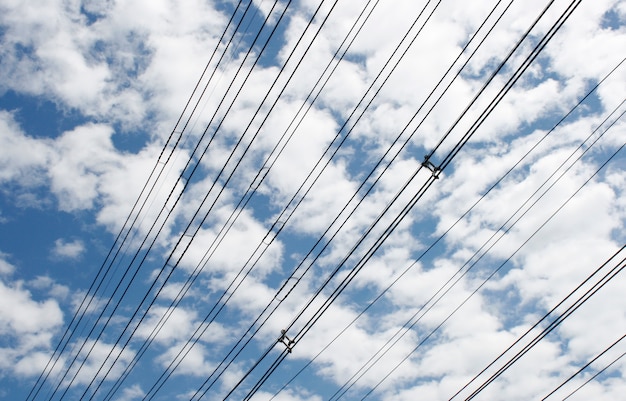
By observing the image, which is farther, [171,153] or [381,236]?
[171,153]

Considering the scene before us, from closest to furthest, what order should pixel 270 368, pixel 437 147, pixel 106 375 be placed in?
pixel 437 147, pixel 270 368, pixel 106 375

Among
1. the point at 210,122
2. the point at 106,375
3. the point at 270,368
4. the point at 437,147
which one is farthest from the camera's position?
the point at 106,375

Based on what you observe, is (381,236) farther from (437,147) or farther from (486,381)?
(486,381)

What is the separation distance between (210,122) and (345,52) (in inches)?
116

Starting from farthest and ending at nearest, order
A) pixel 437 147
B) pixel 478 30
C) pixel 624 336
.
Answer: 1. pixel 624 336
2. pixel 437 147
3. pixel 478 30

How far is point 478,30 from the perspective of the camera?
7.66 meters

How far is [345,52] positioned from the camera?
8648 mm

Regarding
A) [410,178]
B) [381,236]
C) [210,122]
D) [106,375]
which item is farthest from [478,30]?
[106,375]

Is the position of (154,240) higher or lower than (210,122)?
lower

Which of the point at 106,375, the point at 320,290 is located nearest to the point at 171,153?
the point at 320,290

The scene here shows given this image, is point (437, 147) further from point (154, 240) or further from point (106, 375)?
point (106, 375)

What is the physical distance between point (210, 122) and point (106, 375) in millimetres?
9368

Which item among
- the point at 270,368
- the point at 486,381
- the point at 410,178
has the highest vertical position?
the point at 410,178

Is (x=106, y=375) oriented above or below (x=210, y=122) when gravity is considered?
below
